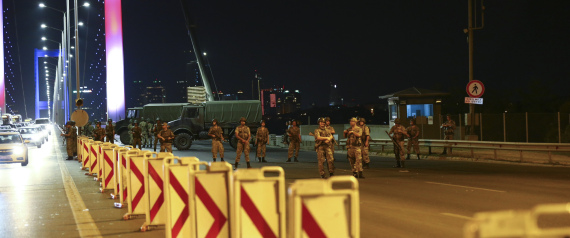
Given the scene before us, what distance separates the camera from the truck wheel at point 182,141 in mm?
38219

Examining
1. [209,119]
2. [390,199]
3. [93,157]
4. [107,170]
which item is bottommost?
[390,199]

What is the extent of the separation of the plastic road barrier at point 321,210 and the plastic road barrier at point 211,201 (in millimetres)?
1798

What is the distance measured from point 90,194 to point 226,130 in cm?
2697

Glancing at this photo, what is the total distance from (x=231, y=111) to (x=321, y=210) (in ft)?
122

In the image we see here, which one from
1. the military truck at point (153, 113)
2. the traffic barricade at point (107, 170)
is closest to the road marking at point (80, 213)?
the traffic barricade at point (107, 170)

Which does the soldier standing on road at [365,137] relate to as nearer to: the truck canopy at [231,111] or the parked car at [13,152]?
the parked car at [13,152]

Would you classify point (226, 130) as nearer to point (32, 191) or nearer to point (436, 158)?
point (436, 158)

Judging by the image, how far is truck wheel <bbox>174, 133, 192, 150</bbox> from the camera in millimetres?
38219

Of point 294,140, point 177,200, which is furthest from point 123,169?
point 294,140

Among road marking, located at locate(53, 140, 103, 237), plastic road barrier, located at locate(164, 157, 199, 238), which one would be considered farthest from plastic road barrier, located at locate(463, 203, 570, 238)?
road marking, located at locate(53, 140, 103, 237)

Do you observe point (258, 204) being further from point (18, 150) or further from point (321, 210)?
point (18, 150)

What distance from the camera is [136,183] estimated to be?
1032 centimetres

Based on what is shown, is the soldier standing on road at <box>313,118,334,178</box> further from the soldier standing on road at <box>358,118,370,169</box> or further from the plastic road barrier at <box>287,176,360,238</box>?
the plastic road barrier at <box>287,176,360,238</box>

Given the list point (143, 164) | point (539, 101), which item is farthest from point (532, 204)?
point (539, 101)
